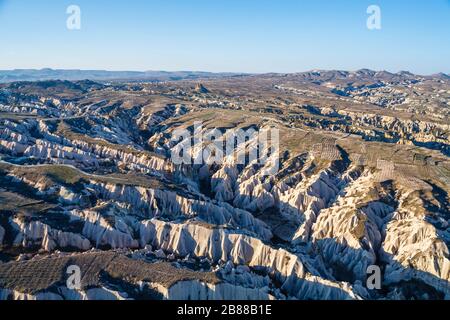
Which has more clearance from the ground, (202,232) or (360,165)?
(360,165)

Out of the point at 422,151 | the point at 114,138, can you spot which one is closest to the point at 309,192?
the point at 422,151

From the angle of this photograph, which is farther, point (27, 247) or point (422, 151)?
point (422, 151)

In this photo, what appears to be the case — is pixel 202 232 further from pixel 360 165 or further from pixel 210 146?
pixel 210 146

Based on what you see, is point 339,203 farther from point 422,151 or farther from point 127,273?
point 127,273

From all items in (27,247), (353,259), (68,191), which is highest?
(68,191)

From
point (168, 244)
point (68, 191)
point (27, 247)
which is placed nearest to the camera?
point (27, 247)

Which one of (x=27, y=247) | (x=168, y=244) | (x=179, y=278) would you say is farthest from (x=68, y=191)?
(x=179, y=278)

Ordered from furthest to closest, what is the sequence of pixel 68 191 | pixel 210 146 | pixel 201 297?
1. pixel 210 146
2. pixel 68 191
3. pixel 201 297
